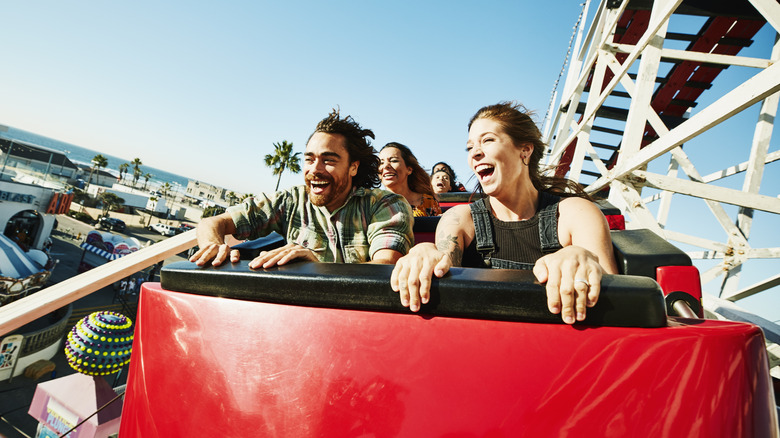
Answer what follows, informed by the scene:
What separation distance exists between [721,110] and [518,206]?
1452 mm

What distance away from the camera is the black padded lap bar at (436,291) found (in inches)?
21.2

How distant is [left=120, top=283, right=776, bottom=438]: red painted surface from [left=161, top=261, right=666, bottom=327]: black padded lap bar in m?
0.02

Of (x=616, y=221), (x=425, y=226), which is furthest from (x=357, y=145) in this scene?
(x=616, y=221)

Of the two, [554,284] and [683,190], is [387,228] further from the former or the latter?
[683,190]

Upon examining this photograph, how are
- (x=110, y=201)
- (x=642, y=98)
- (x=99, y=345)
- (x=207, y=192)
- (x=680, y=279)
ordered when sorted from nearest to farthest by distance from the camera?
(x=680, y=279), (x=642, y=98), (x=99, y=345), (x=110, y=201), (x=207, y=192)

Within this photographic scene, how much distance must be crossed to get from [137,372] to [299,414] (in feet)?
1.45

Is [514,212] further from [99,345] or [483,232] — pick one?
[99,345]

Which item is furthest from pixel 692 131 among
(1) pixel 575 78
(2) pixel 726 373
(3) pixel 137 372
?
(1) pixel 575 78

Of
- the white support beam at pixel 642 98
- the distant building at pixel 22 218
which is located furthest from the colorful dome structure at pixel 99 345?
the distant building at pixel 22 218

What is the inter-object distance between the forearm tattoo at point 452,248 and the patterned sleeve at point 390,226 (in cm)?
23

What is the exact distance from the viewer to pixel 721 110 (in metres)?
2.03

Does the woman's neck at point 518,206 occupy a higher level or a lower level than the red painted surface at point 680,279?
higher

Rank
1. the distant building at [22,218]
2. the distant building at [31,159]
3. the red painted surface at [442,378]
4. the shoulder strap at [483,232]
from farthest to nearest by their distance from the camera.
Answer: the distant building at [31,159] → the distant building at [22,218] → the shoulder strap at [483,232] → the red painted surface at [442,378]

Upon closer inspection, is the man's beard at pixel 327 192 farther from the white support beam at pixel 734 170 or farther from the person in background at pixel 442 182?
the white support beam at pixel 734 170
